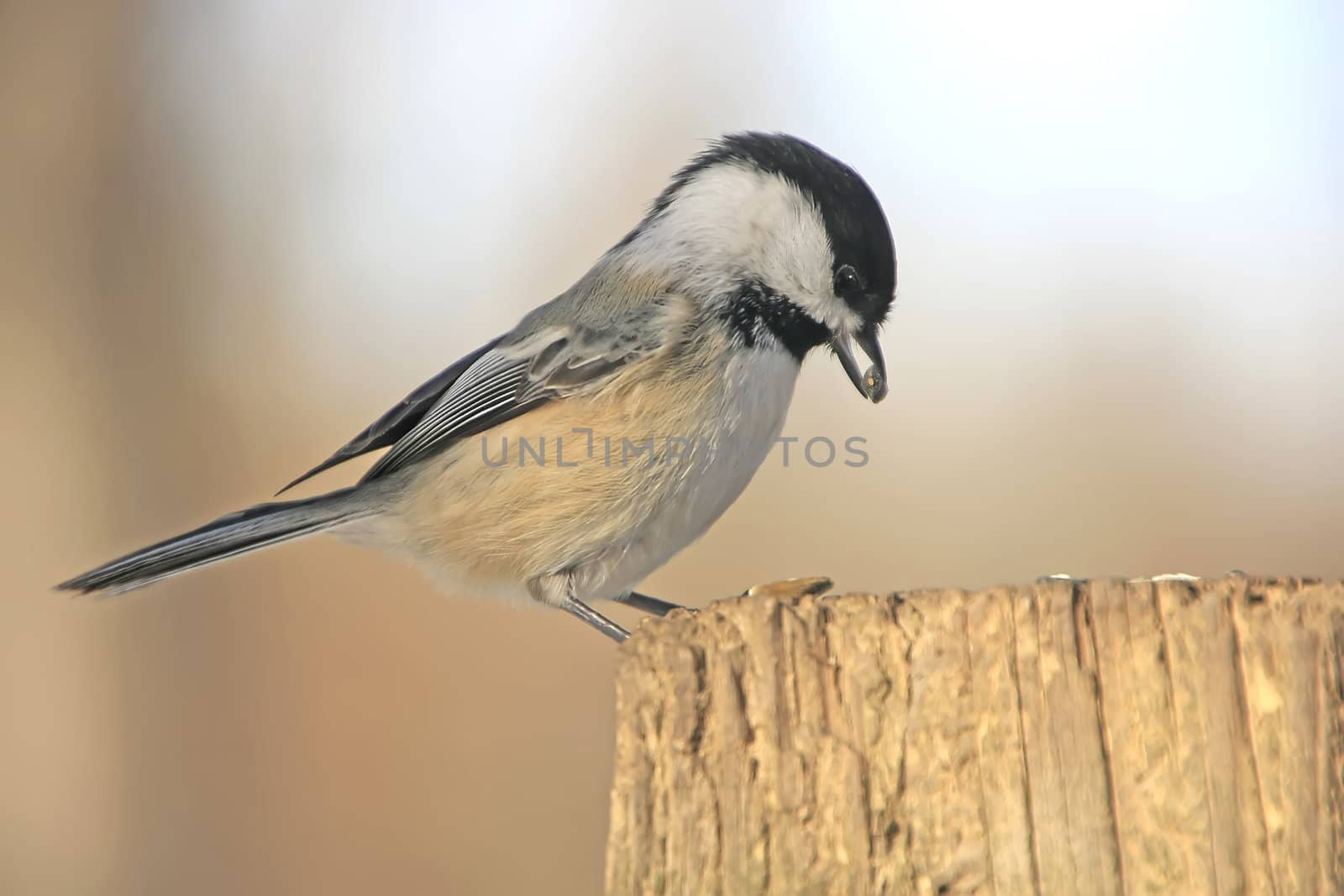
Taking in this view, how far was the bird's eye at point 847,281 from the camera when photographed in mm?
2525

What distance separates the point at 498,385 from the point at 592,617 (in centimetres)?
57

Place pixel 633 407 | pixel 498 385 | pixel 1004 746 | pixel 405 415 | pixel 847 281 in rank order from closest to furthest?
pixel 1004 746 < pixel 633 407 < pixel 847 281 < pixel 498 385 < pixel 405 415

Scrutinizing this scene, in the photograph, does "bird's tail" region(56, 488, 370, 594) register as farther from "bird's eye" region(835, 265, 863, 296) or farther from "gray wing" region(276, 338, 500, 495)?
"bird's eye" region(835, 265, 863, 296)

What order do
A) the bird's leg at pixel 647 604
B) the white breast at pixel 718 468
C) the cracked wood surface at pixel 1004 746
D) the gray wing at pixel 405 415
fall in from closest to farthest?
the cracked wood surface at pixel 1004 746 → the white breast at pixel 718 468 → the gray wing at pixel 405 415 → the bird's leg at pixel 647 604

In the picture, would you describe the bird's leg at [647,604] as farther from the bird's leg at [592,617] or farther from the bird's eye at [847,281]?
the bird's eye at [847,281]

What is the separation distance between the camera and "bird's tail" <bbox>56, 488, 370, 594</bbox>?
8.23ft

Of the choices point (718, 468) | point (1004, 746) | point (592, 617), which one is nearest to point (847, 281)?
point (718, 468)

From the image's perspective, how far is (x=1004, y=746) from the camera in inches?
Answer: 50.8

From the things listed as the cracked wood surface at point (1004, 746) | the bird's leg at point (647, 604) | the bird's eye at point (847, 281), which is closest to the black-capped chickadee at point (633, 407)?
the bird's eye at point (847, 281)

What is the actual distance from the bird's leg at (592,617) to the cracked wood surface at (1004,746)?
3.46 feet

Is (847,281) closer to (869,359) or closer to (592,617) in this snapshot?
(869,359)

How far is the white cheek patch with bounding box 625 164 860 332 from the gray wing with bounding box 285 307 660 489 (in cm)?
19

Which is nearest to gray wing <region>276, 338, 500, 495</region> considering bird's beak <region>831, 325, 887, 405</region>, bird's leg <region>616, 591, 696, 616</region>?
bird's leg <region>616, 591, 696, 616</region>

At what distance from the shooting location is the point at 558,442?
2.49 metres
